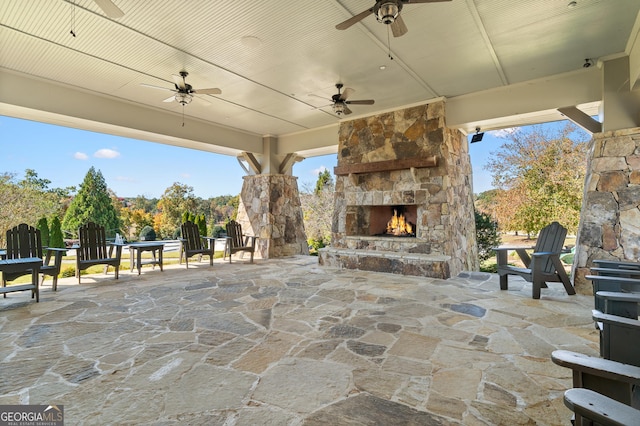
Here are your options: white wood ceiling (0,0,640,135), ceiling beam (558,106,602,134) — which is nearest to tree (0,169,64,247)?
white wood ceiling (0,0,640,135)

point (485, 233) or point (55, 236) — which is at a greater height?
point (55, 236)

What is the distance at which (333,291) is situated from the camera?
433cm

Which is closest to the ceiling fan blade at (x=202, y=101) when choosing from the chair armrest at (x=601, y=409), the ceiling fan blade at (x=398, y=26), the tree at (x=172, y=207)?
the ceiling fan blade at (x=398, y=26)

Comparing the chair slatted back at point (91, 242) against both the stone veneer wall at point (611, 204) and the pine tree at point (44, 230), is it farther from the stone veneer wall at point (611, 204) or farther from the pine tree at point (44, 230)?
the stone veneer wall at point (611, 204)

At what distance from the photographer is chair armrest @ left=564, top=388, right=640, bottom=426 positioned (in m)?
0.70

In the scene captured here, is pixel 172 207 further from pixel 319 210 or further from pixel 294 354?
pixel 294 354

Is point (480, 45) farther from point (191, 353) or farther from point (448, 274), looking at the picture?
point (191, 353)

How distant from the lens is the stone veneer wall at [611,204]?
12.7 ft

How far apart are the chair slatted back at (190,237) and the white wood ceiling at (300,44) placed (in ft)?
8.29

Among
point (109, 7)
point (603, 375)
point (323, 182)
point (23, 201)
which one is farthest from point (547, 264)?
point (23, 201)

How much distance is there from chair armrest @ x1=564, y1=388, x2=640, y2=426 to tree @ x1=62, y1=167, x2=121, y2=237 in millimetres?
12580

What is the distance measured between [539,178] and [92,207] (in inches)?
549

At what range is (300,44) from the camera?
3746 millimetres

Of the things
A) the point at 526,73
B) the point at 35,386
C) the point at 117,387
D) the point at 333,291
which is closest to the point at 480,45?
the point at 526,73
